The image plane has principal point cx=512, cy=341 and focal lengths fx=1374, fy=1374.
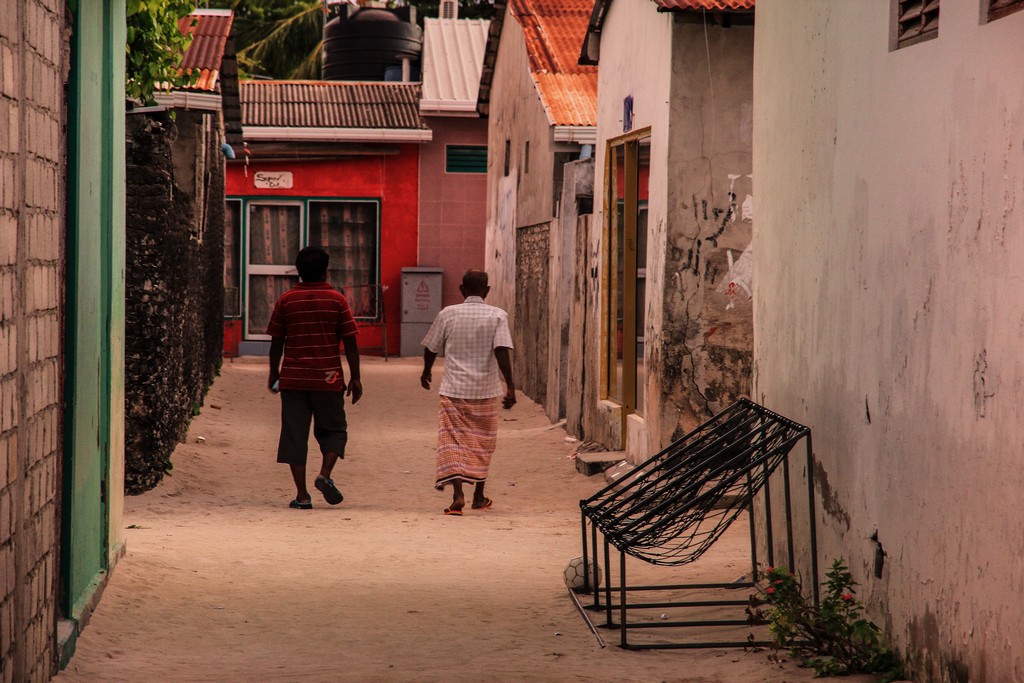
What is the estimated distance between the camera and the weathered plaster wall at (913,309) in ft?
13.1

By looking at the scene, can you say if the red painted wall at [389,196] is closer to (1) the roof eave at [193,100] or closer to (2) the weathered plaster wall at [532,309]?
(2) the weathered plaster wall at [532,309]

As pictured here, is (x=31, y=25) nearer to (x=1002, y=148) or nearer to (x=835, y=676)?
(x=1002, y=148)

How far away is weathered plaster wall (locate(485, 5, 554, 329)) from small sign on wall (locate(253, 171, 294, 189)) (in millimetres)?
3388

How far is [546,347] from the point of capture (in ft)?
49.9

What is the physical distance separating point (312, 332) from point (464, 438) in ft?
4.13

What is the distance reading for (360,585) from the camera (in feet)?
23.1

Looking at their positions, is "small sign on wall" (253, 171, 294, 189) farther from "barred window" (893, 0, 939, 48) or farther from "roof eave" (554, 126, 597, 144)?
"barred window" (893, 0, 939, 48)

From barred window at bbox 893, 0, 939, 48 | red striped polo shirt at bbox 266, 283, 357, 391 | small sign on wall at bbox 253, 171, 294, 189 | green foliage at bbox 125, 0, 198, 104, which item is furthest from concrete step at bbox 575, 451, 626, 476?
small sign on wall at bbox 253, 171, 294, 189

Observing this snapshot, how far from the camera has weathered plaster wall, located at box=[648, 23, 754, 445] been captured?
31.3 feet

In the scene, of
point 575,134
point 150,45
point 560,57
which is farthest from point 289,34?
point 150,45

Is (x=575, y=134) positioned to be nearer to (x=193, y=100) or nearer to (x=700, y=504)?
(x=193, y=100)

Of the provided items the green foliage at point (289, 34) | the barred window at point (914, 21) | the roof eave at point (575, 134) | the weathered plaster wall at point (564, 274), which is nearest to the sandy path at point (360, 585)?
the weathered plaster wall at point (564, 274)

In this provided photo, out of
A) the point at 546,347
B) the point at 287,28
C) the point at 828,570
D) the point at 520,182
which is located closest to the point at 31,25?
the point at 828,570

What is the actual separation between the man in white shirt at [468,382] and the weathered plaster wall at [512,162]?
6014 mm
